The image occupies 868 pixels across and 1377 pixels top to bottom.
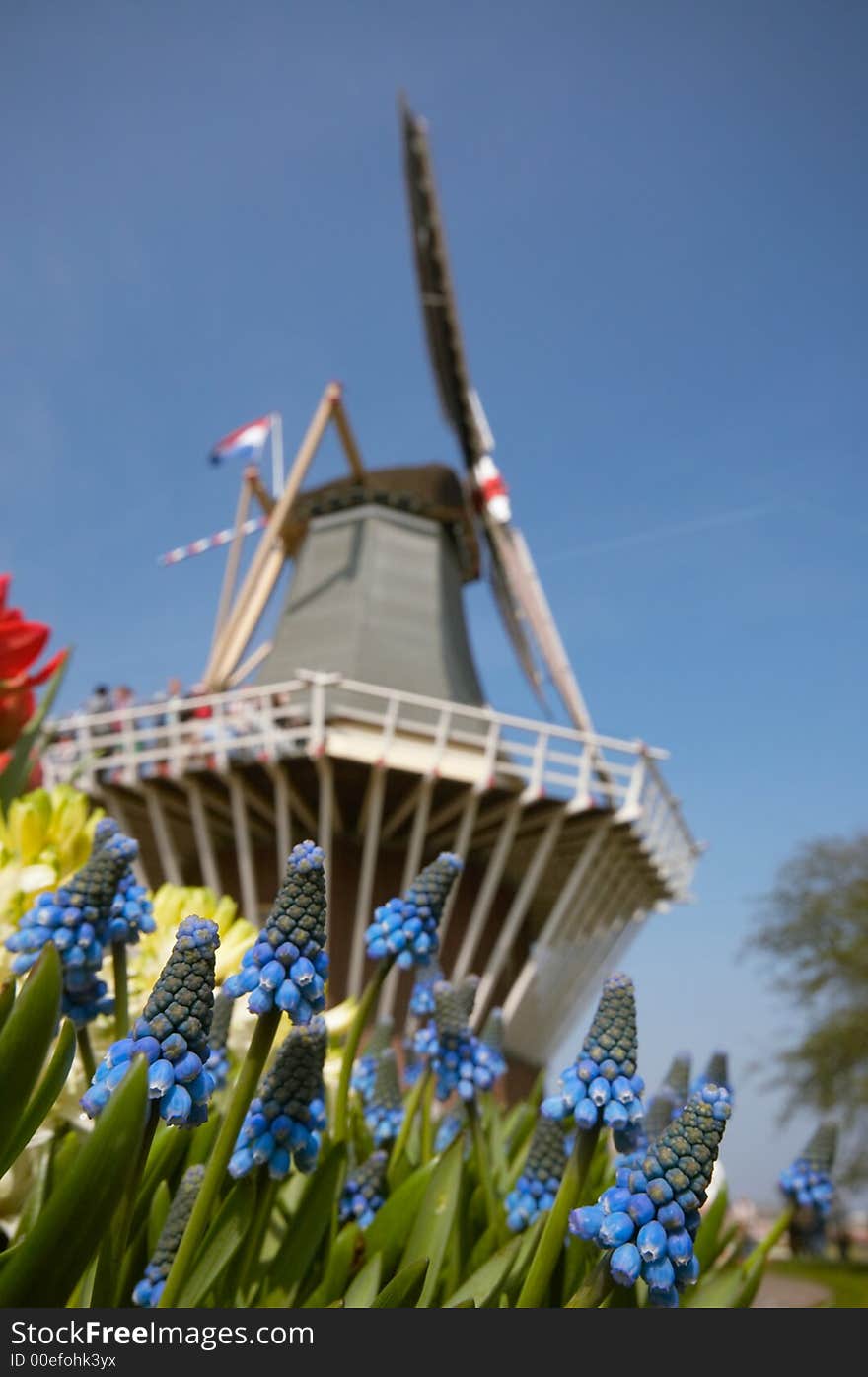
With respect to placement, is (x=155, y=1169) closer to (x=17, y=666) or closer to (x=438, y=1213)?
(x=438, y=1213)

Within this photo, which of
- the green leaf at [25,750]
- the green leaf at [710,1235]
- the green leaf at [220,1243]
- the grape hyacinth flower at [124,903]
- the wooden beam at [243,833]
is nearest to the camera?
the green leaf at [220,1243]

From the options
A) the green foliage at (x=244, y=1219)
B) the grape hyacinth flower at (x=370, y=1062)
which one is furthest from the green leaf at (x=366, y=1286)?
the grape hyacinth flower at (x=370, y=1062)

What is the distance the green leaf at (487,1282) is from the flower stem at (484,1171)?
340mm

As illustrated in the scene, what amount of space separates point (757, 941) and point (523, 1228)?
19.9m

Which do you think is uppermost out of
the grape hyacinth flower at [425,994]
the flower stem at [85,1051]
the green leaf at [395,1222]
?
the grape hyacinth flower at [425,994]

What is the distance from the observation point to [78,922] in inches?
55.9

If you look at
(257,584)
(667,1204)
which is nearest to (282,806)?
(257,584)

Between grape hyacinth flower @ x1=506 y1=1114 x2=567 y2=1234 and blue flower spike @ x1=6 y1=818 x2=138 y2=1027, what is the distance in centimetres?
70

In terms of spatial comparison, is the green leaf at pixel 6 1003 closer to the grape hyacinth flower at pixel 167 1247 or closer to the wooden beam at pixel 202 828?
the grape hyacinth flower at pixel 167 1247

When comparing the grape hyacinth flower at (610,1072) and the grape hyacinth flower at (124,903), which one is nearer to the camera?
the grape hyacinth flower at (610,1072)

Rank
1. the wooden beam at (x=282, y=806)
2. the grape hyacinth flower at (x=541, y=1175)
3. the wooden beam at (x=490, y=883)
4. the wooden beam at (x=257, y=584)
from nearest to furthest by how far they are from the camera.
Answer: the grape hyacinth flower at (x=541, y=1175)
the wooden beam at (x=282, y=806)
the wooden beam at (x=490, y=883)
the wooden beam at (x=257, y=584)

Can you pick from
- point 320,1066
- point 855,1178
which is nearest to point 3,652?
point 320,1066

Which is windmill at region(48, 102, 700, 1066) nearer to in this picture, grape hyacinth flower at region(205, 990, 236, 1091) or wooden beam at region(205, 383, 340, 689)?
wooden beam at region(205, 383, 340, 689)

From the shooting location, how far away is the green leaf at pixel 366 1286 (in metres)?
1.20
